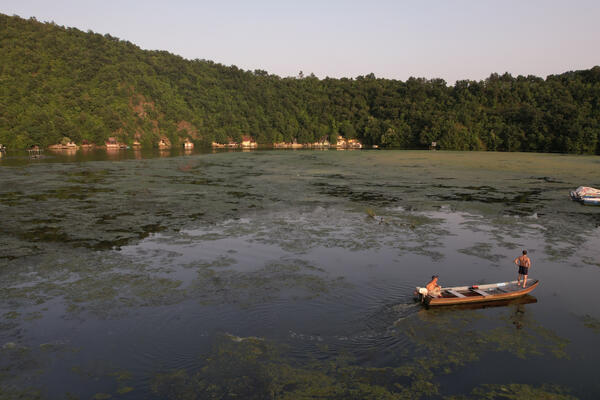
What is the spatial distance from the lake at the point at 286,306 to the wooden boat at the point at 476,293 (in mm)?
405

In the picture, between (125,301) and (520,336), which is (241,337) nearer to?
(125,301)

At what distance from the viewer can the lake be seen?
9.91 metres

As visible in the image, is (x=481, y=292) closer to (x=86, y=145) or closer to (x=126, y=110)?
(x=86, y=145)

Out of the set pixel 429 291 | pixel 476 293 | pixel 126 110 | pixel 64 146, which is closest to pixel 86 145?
pixel 64 146

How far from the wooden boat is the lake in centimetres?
41

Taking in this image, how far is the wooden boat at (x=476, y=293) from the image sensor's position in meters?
14.2

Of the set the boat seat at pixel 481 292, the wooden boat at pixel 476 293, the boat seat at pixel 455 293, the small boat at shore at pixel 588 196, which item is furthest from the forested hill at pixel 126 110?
the boat seat at pixel 455 293

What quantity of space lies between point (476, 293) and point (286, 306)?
7.34 meters

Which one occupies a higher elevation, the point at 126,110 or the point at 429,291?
the point at 126,110

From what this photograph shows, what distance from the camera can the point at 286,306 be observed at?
→ 46.1 feet

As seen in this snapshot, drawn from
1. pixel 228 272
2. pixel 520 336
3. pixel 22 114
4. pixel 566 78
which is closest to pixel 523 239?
pixel 520 336

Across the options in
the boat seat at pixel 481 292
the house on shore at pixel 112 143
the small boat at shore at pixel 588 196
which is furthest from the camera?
the house on shore at pixel 112 143

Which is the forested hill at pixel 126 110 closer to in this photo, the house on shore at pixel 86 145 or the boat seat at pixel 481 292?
the house on shore at pixel 86 145

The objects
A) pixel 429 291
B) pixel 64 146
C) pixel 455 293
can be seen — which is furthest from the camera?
pixel 64 146
